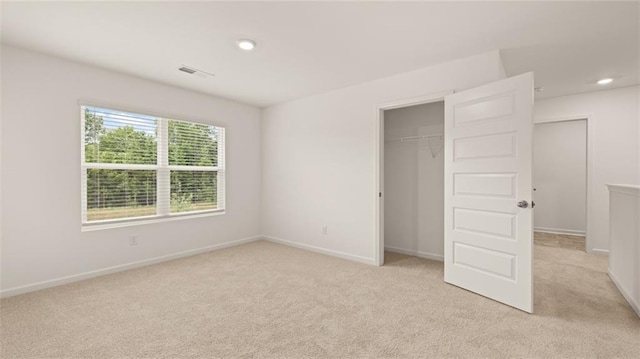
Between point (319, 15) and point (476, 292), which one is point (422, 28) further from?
point (476, 292)

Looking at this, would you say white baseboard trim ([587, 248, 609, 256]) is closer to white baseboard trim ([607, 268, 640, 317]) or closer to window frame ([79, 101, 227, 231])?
white baseboard trim ([607, 268, 640, 317])

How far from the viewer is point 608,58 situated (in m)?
3.16

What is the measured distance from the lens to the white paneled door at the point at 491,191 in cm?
249

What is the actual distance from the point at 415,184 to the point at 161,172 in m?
3.68

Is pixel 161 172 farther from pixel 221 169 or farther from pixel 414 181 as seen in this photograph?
pixel 414 181

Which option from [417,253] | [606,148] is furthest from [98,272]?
[606,148]

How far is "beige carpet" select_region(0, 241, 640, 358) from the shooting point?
76.9 inches

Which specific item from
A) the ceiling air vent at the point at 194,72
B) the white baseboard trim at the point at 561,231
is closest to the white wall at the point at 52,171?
the ceiling air vent at the point at 194,72

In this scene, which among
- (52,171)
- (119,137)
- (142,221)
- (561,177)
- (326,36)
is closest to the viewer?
(326,36)

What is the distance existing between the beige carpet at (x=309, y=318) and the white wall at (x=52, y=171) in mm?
334

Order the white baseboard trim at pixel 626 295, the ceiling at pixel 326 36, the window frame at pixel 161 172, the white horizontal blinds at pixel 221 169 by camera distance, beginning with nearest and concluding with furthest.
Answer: the ceiling at pixel 326 36 → the white baseboard trim at pixel 626 295 → the window frame at pixel 161 172 → the white horizontal blinds at pixel 221 169

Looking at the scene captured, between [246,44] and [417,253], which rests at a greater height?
[246,44]

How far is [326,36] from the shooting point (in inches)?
103

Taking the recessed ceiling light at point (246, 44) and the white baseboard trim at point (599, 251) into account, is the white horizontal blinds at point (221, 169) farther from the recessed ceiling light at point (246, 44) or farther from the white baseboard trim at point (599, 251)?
the white baseboard trim at point (599, 251)
